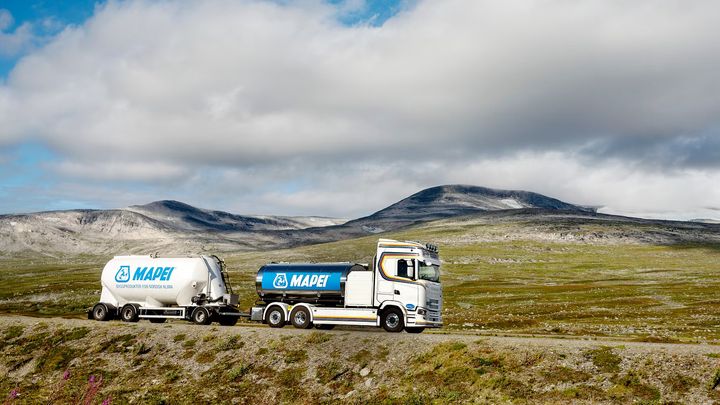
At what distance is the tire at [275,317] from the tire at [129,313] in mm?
12103

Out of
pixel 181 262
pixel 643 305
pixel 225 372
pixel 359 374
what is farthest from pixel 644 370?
pixel 643 305

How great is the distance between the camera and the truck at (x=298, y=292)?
3566 cm

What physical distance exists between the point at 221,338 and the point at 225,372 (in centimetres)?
415

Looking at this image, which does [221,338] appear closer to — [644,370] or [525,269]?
[644,370]

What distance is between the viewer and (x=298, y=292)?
3825cm

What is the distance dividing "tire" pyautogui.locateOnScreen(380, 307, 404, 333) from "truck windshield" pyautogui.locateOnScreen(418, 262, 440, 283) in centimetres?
268

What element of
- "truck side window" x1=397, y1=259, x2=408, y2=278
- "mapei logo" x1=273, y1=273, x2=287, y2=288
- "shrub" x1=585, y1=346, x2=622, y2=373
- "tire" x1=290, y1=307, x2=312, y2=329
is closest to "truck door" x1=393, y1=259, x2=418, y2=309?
"truck side window" x1=397, y1=259, x2=408, y2=278

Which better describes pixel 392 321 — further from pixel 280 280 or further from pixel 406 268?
pixel 280 280

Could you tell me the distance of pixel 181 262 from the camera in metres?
43.6

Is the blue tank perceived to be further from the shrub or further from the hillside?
the shrub

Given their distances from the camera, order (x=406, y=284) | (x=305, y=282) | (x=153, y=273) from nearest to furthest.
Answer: (x=406, y=284), (x=305, y=282), (x=153, y=273)

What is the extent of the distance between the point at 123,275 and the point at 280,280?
14.4 meters

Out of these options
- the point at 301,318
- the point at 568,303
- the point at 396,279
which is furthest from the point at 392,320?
the point at 568,303

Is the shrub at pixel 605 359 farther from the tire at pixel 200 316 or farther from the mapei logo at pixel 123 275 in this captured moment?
the mapei logo at pixel 123 275
